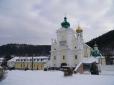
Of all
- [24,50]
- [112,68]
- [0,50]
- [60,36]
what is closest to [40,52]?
[24,50]

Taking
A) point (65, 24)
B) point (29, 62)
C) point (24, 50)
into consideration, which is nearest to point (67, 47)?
point (65, 24)

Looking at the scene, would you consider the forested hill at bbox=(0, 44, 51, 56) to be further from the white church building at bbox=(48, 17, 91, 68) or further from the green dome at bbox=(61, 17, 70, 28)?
the green dome at bbox=(61, 17, 70, 28)

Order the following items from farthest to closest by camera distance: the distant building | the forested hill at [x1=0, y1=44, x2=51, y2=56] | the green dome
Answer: the forested hill at [x1=0, y1=44, x2=51, y2=56] → the distant building → the green dome

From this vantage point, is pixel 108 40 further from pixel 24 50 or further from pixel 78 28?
pixel 24 50

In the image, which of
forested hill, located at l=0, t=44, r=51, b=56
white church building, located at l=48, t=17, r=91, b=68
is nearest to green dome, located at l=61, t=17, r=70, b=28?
white church building, located at l=48, t=17, r=91, b=68

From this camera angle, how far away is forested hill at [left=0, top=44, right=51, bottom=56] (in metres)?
90.6

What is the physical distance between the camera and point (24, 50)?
321 feet

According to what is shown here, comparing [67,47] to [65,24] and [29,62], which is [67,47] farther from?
[29,62]

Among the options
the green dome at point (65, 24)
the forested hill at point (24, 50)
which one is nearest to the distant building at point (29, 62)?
the forested hill at point (24, 50)

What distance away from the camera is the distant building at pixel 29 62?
6942cm

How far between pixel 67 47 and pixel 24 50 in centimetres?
4251

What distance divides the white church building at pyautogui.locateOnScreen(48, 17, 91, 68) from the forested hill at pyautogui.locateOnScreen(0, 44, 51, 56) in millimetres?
29548

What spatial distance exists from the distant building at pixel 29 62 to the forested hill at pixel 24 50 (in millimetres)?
9616

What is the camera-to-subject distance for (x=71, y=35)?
58.6 meters
